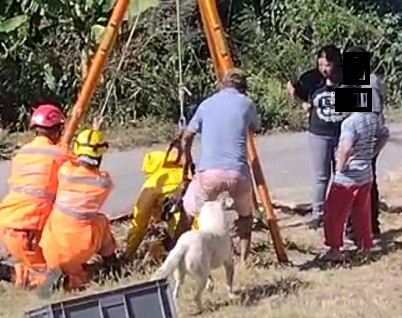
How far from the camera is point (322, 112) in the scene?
10828 millimetres

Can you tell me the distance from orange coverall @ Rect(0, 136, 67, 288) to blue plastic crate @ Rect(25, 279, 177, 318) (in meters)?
2.90

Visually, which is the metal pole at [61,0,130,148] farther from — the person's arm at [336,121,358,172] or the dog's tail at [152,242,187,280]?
the dog's tail at [152,242,187,280]

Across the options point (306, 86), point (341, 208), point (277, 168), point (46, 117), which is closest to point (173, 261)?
point (46, 117)

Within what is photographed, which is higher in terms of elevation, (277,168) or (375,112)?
(375,112)

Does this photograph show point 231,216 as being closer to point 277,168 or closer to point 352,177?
point 352,177

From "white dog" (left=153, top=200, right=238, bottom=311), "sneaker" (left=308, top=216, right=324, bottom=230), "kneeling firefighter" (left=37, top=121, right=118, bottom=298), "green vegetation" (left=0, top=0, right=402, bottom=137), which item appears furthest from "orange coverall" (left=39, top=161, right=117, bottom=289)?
"green vegetation" (left=0, top=0, right=402, bottom=137)

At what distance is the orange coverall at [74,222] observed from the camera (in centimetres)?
962

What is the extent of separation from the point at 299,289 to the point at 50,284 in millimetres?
1716

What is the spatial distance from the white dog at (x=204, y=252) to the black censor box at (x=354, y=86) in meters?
1.67

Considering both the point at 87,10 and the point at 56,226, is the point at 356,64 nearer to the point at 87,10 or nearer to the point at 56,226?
the point at 56,226

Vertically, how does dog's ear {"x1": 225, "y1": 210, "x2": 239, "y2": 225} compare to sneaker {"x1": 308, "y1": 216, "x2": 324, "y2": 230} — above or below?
above

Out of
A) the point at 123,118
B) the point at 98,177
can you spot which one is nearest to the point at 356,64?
the point at 98,177

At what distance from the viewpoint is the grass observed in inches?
346

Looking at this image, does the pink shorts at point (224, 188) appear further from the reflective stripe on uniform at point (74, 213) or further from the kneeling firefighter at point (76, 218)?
the reflective stripe on uniform at point (74, 213)
